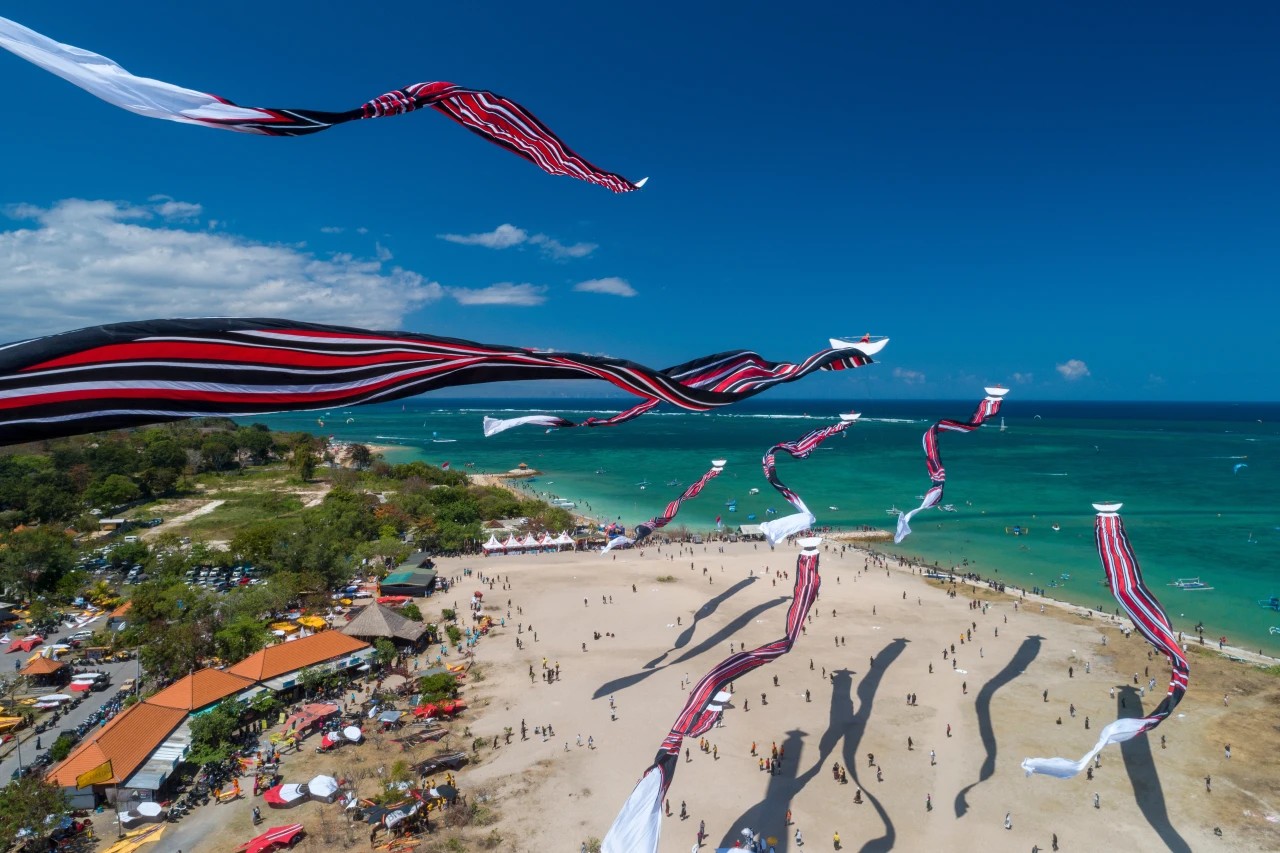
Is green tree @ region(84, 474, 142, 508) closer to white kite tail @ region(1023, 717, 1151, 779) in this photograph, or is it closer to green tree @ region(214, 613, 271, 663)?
green tree @ region(214, 613, 271, 663)

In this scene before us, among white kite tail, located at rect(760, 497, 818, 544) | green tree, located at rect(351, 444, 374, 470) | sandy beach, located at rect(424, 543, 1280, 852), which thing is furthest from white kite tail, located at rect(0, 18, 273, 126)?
green tree, located at rect(351, 444, 374, 470)

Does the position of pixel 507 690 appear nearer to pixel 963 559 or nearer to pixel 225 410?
pixel 225 410

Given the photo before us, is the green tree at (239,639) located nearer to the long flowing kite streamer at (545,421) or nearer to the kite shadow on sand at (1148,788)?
the long flowing kite streamer at (545,421)

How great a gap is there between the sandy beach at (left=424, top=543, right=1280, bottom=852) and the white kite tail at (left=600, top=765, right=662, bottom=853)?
42.2 ft

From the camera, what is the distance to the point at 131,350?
2053mm

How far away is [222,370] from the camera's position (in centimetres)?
226

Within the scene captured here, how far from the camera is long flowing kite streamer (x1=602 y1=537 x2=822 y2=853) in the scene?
144 inches

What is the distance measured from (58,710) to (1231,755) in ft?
111

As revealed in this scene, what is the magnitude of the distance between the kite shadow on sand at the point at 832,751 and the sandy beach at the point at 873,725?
6 cm

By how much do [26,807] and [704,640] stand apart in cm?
1991

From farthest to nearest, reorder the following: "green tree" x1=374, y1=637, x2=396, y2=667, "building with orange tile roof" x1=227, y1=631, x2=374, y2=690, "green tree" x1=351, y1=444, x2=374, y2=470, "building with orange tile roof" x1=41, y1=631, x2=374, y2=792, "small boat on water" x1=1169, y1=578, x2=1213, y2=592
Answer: "green tree" x1=351, y1=444, x2=374, y2=470
"small boat on water" x1=1169, y1=578, x2=1213, y2=592
"green tree" x1=374, y1=637, x2=396, y2=667
"building with orange tile roof" x1=227, y1=631, x2=374, y2=690
"building with orange tile roof" x1=41, y1=631, x2=374, y2=792

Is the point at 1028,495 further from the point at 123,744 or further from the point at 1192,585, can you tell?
the point at 123,744

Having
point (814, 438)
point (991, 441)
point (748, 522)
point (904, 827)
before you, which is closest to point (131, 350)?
point (814, 438)

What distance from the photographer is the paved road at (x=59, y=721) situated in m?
17.8
